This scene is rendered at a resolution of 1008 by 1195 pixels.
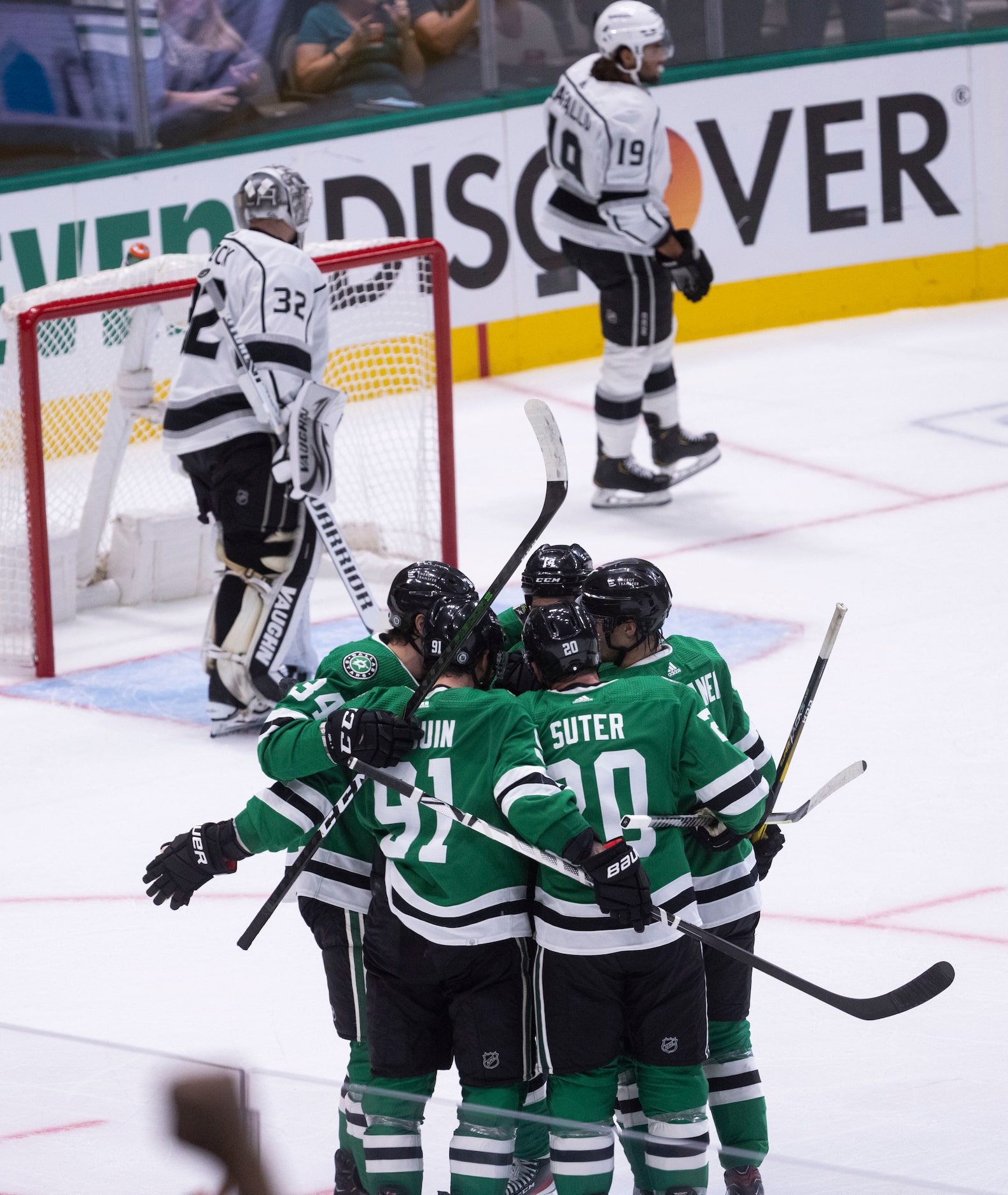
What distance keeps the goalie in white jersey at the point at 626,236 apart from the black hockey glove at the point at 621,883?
4.50 metres

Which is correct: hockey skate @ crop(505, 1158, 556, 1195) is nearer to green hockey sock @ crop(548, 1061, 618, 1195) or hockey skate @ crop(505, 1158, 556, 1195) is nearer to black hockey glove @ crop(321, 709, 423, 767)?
green hockey sock @ crop(548, 1061, 618, 1195)

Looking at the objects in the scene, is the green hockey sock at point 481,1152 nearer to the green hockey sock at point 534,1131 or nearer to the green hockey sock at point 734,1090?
the green hockey sock at point 534,1131

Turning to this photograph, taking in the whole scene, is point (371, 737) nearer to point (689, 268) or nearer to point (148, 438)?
point (148, 438)

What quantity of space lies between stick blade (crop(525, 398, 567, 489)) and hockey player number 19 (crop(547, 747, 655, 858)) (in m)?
0.50

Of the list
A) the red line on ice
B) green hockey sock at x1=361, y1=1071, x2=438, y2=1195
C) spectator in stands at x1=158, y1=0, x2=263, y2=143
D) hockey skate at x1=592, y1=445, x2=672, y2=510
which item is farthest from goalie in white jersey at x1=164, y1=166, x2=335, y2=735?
spectator in stands at x1=158, y1=0, x2=263, y2=143

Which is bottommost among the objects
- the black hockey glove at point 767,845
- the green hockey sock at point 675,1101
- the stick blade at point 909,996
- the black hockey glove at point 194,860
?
the green hockey sock at point 675,1101

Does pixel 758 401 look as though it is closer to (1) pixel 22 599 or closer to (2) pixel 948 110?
(2) pixel 948 110

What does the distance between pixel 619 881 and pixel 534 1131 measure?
480mm

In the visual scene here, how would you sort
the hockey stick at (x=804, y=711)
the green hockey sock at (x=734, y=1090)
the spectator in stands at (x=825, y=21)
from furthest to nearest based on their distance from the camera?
the spectator in stands at (x=825, y=21)
the hockey stick at (x=804, y=711)
the green hockey sock at (x=734, y=1090)

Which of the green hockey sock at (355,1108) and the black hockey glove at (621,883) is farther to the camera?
the black hockey glove at (621,883)

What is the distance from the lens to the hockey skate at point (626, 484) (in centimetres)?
706

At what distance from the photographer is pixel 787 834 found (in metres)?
4.33

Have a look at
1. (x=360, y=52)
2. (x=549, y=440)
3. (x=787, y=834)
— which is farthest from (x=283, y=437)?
(x=360, y=52)

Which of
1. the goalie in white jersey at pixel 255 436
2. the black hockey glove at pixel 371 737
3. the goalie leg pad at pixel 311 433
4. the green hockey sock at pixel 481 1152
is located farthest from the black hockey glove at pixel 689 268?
the green hockey sock at pixel 481 1152
